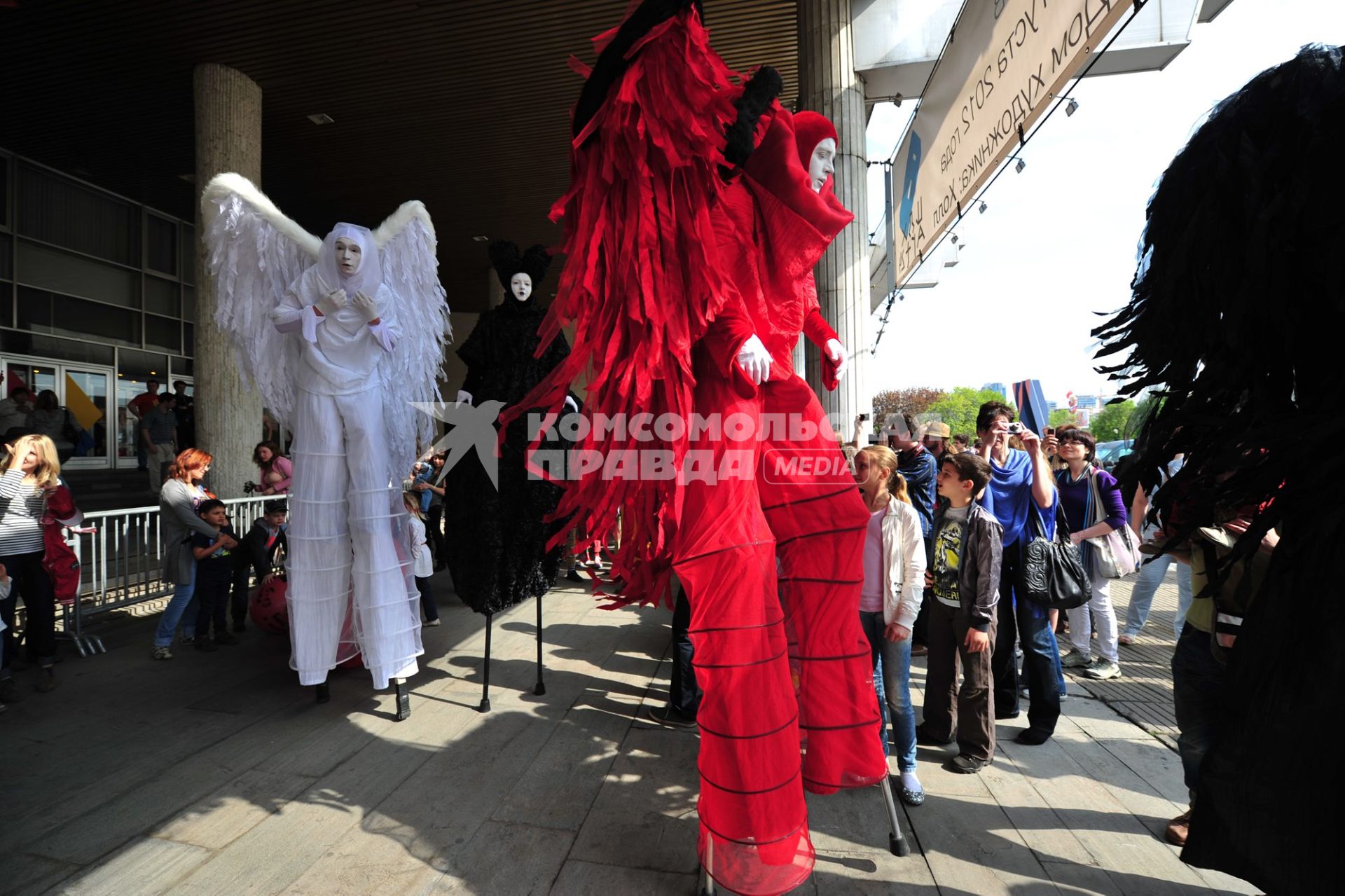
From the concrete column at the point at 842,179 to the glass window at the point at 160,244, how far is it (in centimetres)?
1277

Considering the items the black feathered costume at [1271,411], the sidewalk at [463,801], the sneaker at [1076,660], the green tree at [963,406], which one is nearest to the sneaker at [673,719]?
the sidewalk at [463,801]

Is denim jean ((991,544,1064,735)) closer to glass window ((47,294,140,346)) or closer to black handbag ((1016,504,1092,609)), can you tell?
black handbag ((1016,504,1092,609))

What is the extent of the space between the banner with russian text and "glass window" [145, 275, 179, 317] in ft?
44.0

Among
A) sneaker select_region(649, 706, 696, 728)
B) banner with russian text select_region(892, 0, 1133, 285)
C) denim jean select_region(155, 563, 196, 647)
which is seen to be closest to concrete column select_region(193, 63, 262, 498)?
denim jean select_region(155, 563, 196, 647)

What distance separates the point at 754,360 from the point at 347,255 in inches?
95.4

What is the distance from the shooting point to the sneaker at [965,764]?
2887 millimetres

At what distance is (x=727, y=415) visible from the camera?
210 cm

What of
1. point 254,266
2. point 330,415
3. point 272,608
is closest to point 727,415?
point 330,415

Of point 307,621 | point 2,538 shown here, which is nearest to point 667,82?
point 307,621

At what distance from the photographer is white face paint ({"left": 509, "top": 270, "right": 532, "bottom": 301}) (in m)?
3.65

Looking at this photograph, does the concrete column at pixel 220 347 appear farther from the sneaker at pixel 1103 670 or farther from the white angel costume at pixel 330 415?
the sneaker at pixel 1103 670

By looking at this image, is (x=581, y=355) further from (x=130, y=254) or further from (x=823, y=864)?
(x=130, y=254)

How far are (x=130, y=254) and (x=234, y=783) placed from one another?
13.3 meters

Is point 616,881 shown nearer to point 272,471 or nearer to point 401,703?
point 401,703
